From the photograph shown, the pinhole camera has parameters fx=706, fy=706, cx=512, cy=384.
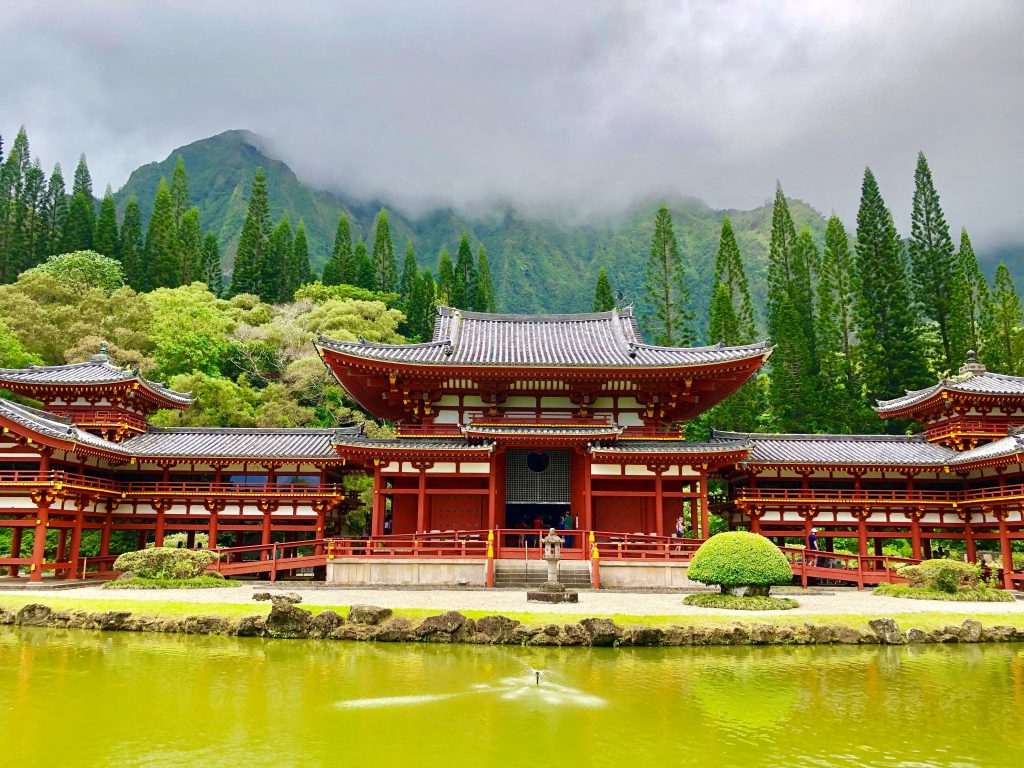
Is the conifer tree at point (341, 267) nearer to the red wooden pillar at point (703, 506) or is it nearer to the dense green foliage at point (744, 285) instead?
the dense green foliage at point (744, 285)

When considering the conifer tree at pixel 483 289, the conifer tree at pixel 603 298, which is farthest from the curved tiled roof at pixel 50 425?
the conifer tree at pixel 483 289

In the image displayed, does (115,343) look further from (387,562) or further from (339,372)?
(387,562)

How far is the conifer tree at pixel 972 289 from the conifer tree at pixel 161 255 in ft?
183

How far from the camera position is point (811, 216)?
119938 mm

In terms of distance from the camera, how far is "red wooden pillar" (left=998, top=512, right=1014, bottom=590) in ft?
74.5

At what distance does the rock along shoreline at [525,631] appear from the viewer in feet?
41.7

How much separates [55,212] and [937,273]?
6869cm

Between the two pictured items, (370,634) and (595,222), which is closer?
(370,634)

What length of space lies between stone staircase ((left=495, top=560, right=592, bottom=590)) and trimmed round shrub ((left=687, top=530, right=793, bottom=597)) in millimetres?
4256

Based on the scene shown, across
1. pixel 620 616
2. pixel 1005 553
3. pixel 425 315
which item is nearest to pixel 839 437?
pixel 1005 553

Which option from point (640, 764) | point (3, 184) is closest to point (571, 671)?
point (640, 764)

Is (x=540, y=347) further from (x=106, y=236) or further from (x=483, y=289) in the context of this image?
(x=106, y=236)

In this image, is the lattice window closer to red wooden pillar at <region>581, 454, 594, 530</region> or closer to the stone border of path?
red wooden pillar at <region>581, 454, 594, 530</region>

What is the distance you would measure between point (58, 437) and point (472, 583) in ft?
43.9
